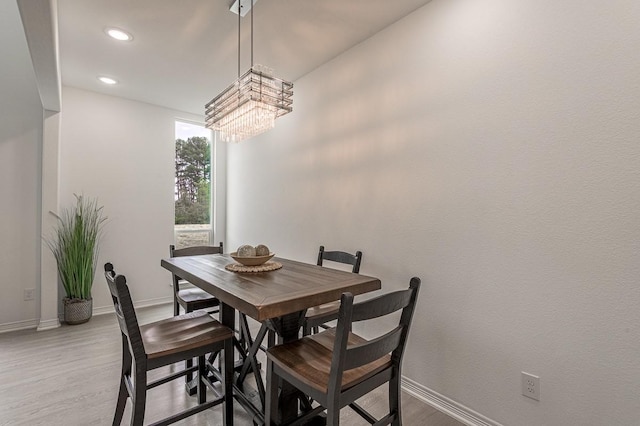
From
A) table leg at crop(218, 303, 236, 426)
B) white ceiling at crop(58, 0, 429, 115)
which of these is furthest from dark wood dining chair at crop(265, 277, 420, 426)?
white ceiling at crop(58, 0, 429, 115)

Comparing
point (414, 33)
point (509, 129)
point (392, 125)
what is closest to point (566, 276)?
point (509, 129)

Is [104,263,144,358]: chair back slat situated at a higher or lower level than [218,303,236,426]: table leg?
higher

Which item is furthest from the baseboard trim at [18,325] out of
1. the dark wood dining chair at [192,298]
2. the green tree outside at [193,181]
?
the dark wood dining chair at [192,298]

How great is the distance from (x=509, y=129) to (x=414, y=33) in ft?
3.29

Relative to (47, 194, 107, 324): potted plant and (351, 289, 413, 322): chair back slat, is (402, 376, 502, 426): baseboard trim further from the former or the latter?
(47, 194, 107, 324): potted plant

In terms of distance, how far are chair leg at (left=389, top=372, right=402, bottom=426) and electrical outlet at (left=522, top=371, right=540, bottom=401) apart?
0.70 metres

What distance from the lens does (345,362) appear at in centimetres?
111

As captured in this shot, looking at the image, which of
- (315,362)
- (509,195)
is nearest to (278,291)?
(315,362)

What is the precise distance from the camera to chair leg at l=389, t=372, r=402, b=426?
137 cm

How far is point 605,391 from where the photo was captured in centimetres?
133

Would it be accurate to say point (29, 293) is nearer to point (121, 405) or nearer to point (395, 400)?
point (121, 405)

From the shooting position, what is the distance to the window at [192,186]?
4.25 metres

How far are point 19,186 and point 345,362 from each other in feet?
12.8

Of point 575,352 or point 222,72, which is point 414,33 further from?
point 575,352
